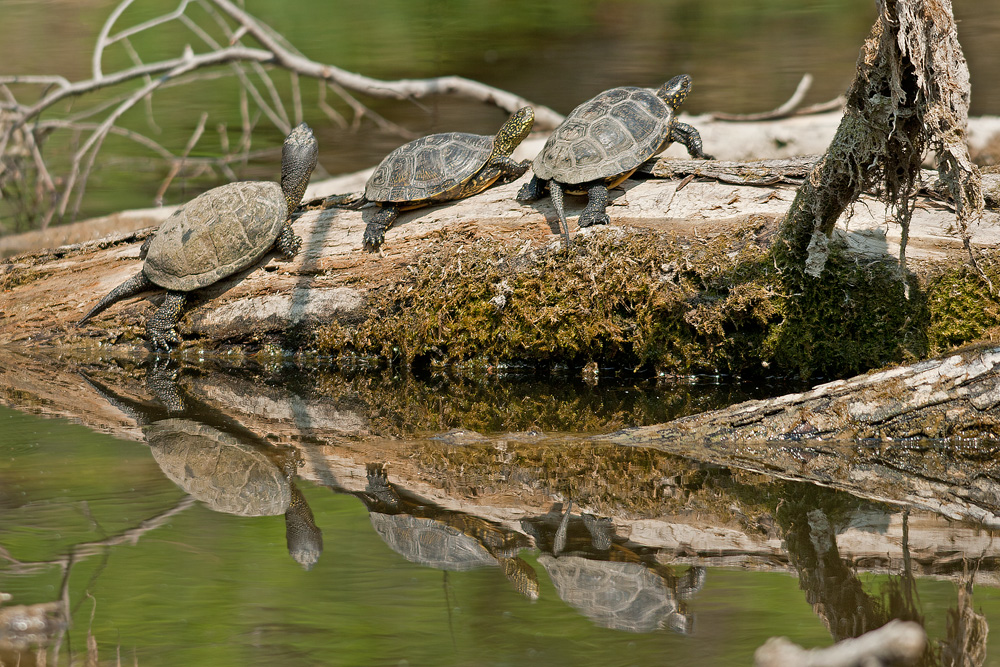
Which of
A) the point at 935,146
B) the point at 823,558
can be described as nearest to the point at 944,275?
the point at 935,146

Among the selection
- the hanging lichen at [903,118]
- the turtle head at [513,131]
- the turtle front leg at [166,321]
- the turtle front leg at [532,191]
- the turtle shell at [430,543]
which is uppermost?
the hanging lichen at [903,118]

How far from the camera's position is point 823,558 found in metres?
2.27

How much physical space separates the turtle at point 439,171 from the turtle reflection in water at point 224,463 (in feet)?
5.55

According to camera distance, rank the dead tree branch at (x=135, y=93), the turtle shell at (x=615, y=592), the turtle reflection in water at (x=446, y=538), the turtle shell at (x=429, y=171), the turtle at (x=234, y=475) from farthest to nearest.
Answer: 1. the dead tree branch at (x=135, y=93)
2. the turtle shell at (x=429, y=171)
3. the turtle at (x=234, y=475)
4. the turtle reflection in water at (x=446, y=538)
5. the turtle shell at (x=615, y=592)

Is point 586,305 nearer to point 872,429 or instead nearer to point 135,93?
point 872,429

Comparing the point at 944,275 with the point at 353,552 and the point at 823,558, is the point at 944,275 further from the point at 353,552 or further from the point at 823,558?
the point at 353,552

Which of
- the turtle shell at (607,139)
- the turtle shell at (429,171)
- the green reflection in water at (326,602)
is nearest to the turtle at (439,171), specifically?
the turtle shell at (429,171)

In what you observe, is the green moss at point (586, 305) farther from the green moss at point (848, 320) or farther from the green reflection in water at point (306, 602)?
the green reflection in water at point (306, 602)

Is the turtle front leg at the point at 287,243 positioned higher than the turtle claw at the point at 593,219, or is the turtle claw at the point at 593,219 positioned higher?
the turtle claw at the point at 593,219

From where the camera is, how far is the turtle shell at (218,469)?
2.89 meters

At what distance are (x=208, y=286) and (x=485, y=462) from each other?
9.64ft

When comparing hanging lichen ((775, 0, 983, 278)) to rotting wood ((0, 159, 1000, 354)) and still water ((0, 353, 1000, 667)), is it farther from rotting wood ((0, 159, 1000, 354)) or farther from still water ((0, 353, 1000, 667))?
still water ((0, 353, 1000, 667))

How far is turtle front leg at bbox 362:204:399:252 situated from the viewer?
17.0ft

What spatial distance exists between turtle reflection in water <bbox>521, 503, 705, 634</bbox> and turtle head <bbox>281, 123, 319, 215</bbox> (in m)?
3.70
